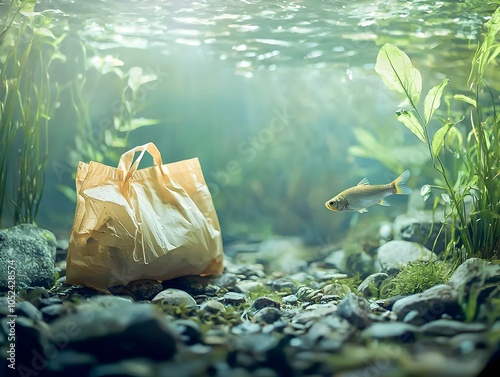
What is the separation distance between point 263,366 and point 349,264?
3819mm

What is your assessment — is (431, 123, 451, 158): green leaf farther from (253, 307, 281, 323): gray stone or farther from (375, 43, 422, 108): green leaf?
(253, 307, 281, 323): gray stone

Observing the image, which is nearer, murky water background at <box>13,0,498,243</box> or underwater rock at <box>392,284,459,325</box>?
underwater rock at <box>392,284,459,325</box>

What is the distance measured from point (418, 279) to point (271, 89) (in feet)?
29.8

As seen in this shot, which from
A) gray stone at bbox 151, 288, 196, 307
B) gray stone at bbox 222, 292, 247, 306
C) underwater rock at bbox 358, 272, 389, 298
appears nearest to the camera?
gray stone at bbox 151, 288, 196, 307

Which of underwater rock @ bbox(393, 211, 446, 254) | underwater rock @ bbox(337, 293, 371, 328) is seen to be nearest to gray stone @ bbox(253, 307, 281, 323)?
underwater rock @ bbox(337, 293, 371, 328)

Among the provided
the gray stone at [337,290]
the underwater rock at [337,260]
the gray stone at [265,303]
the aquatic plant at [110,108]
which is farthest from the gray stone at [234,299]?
the aquatic plant at [110,108]

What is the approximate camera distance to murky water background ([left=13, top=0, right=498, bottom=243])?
5051 millimetres

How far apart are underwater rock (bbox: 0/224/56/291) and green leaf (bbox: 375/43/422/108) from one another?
9.65ft

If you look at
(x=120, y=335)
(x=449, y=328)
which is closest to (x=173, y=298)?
(x=120, y=335)

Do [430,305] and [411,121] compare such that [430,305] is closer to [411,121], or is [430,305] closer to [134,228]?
[411,121]

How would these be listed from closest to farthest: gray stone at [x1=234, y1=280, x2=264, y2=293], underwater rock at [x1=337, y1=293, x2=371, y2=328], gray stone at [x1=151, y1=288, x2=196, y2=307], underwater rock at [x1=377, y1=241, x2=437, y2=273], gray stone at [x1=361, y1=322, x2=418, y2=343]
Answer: gray stone at [x1=361, y1=322, x2=418, y2=343] < underwater rock at [x1=337, y1=293, x2=371, y2=328] < gray stone at [x1=151, y1=288, x2=196, y2=307] < gray stone at [x1=234, y1=280, x2=264, y2=293] < underwater rock at [x1=377, y1=241, x2=437, y2=273]

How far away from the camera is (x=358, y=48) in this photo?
7.14m

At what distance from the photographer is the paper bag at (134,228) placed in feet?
11.0

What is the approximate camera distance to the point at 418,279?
11.3 ft
